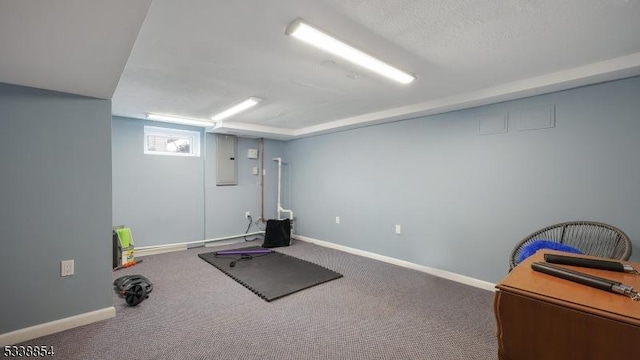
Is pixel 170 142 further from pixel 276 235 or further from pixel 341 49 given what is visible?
pixel 341 49

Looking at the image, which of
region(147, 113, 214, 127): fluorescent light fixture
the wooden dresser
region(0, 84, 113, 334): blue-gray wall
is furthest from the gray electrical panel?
the wooden dresser

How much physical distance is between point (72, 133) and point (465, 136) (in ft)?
13.8

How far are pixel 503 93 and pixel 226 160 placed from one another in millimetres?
4675

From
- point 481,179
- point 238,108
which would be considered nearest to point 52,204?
point 238,108

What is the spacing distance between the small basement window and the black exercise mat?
1.96 metres

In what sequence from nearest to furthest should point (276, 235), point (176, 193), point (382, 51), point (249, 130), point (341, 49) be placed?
point (341, 49), point (382, 51), point (176, 193), point (249, 130), point (276, 235)

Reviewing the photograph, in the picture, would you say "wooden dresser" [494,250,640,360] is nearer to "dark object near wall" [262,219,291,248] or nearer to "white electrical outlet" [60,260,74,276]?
"white electrical outlet" [60,260,74,276]

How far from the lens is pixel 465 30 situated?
1.86 metres

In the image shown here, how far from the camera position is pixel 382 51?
2.19 meters

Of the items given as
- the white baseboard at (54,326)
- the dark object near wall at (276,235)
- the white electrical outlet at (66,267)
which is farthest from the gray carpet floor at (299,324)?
the dark object near wall at (276,235)

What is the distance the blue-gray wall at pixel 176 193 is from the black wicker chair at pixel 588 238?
477 centimetres

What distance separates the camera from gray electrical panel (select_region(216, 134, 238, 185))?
5.42 metres

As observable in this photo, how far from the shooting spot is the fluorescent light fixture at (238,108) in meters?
3.53

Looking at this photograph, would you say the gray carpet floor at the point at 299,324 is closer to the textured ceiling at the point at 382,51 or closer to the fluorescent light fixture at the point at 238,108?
the textured ceiling at the point at 382,51
